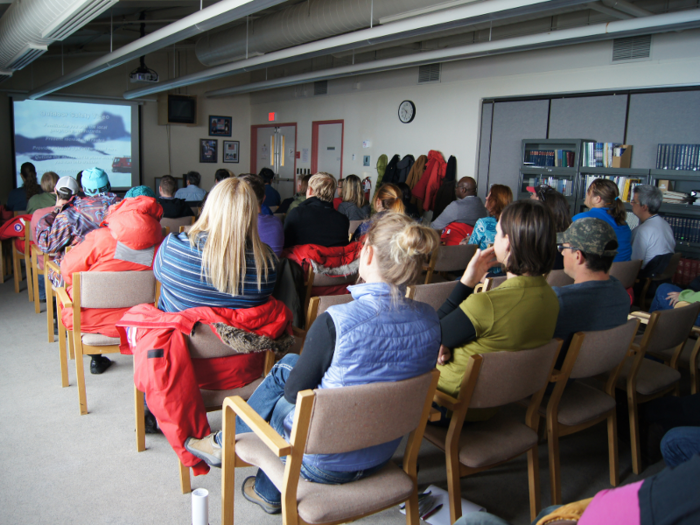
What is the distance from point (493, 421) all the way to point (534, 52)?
19.8ft

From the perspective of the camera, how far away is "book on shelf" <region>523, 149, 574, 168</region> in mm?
6395

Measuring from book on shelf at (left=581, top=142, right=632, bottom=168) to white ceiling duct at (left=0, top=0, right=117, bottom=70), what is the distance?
17.3 feet

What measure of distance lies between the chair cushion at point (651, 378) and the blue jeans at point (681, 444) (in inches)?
24.4

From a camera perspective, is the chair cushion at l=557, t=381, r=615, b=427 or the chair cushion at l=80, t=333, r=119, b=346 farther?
the chair cushion at l=80, t=333, r=119, b=346

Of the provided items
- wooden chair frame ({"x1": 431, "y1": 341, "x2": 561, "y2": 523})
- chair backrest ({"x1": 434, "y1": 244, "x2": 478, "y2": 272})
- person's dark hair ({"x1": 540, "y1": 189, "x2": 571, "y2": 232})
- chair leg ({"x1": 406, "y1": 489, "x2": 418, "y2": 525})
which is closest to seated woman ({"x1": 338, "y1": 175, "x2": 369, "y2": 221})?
chair backrest ({"x1": 434, "y1": 244, "x2": 478, "y2": 272})

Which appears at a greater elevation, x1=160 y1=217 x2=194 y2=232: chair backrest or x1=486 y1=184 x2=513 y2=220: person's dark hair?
x1=486 y1=184 x2=513 y2=220: person's dark hair

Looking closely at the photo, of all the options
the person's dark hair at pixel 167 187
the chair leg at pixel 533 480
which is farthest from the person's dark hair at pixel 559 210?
the person's dark hair at pixel 167 187

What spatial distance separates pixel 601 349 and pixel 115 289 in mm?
2347

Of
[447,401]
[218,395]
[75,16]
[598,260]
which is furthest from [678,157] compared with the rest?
[75,16]

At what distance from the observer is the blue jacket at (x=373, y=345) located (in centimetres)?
147

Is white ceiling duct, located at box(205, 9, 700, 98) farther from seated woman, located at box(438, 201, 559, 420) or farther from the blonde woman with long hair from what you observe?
the blonde woman with long hair

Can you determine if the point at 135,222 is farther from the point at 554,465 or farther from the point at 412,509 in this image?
the point at 554,465

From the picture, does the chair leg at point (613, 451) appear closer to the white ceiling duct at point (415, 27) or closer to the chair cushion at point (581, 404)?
the chair cushion at point (581, 404)

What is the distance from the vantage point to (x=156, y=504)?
210 cm
